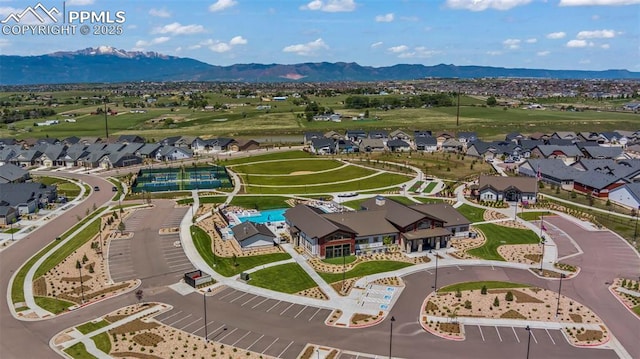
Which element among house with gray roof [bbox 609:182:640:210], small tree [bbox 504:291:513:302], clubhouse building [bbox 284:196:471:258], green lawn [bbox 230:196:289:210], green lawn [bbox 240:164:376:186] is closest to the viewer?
small tree [bbox 504:291:513:302]

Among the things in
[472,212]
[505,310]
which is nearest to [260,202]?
[472,212]

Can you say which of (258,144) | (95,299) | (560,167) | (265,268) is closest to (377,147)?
(258,144)

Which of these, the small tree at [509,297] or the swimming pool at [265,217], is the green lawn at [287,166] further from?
the small tree at [509,297]

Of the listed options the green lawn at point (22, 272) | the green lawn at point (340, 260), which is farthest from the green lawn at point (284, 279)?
the green lawn at point (22, 272)

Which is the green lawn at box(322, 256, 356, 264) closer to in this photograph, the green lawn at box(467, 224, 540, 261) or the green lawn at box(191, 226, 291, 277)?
the green lawn at box(191, 226, 291, 277)

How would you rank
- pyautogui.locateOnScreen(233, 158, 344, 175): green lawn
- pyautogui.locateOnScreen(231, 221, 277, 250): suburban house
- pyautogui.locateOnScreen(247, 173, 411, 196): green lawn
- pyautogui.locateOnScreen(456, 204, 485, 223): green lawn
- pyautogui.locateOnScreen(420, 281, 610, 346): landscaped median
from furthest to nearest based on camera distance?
pyautogui.locateOnScreen(233, 158, 344, 175): green lawn, pyautogui.locateOnScreen(247, 173, 411, 196): green lawn, pyautogui.locateOnScreen(456, 204, 485, 223): green lawn, pyautogui.locateOnScreen(231, 221, 277, 250): suburban house, pyautogui.locateOnScreen(420, 281, 610, 346): landscaped median

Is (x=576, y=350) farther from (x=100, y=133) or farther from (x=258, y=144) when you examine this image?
(x=100, y=133)

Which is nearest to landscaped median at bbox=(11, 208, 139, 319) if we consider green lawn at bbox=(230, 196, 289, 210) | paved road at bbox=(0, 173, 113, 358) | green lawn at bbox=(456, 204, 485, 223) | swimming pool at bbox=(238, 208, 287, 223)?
paved road at bbox=(0, 173, 113, 358)
